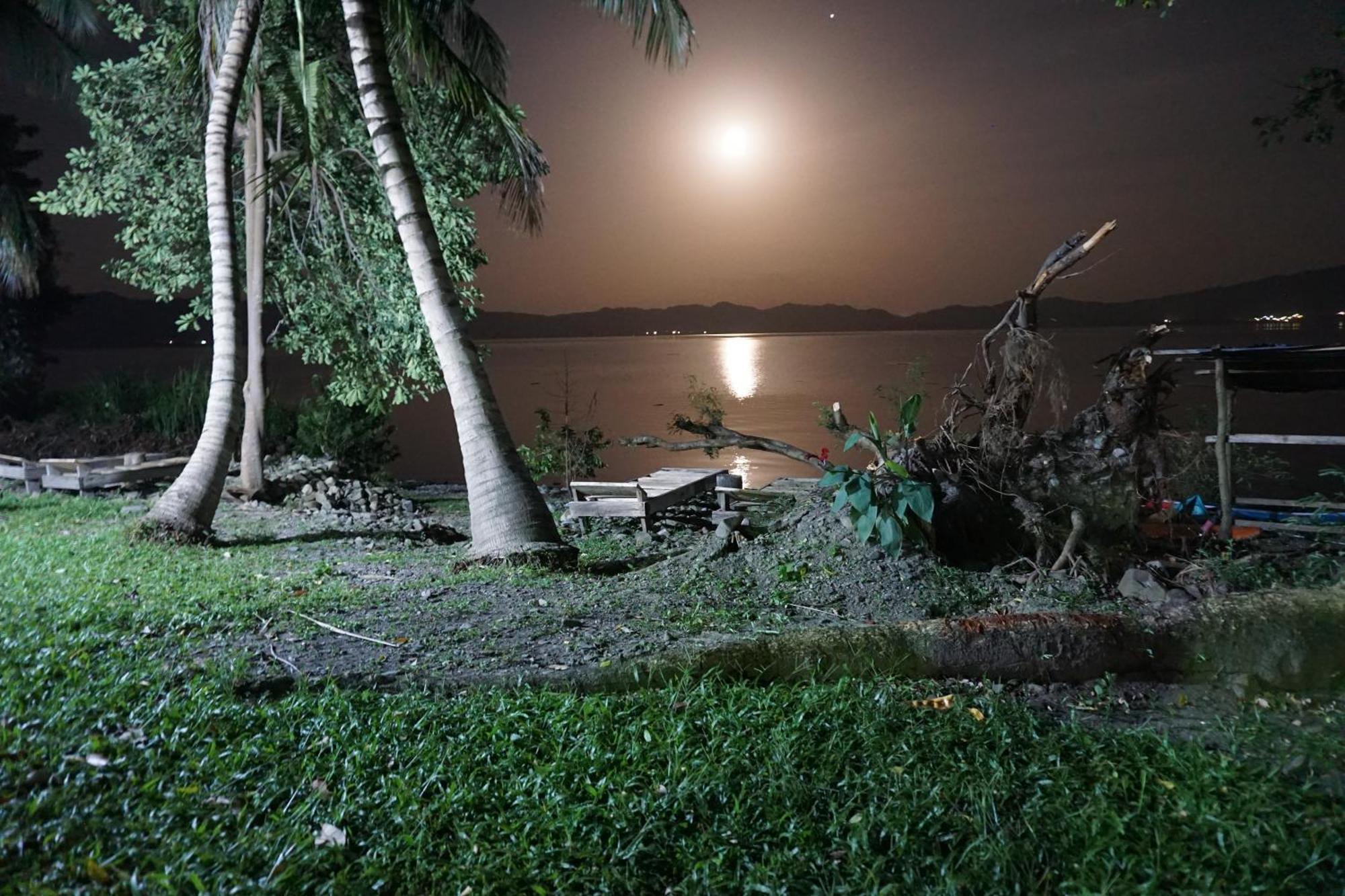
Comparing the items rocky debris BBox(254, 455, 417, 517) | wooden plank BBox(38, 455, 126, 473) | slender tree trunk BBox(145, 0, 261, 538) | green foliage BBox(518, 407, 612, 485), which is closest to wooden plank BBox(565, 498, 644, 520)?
rocky debris BBox(254, 455, 417, 517)

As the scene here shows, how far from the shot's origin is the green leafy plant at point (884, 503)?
736cm

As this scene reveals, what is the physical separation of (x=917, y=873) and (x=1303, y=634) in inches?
125

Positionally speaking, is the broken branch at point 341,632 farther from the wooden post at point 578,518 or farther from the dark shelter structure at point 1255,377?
the dark shelter structure at point 1255,377

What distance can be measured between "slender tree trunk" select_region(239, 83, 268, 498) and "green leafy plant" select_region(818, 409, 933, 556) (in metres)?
9.50

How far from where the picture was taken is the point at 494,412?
28.1 feet

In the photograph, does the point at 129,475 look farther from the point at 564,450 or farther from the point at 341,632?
the point at 341,632

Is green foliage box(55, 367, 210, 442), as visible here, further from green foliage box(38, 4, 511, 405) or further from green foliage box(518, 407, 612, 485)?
green foliage box(518, 407, 612, 485)

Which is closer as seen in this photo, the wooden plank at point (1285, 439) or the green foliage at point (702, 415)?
the green foliage at point (702, 415)

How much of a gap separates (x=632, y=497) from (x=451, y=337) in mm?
5171

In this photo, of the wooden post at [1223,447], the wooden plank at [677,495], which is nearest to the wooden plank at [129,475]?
the wooden plank at [677,495]

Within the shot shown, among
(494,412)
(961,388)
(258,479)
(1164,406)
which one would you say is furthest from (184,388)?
(1164,406)

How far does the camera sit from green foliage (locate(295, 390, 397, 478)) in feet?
56.9

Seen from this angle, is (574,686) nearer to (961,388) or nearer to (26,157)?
(961,388)

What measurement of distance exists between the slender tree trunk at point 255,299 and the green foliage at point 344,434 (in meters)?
3.07
